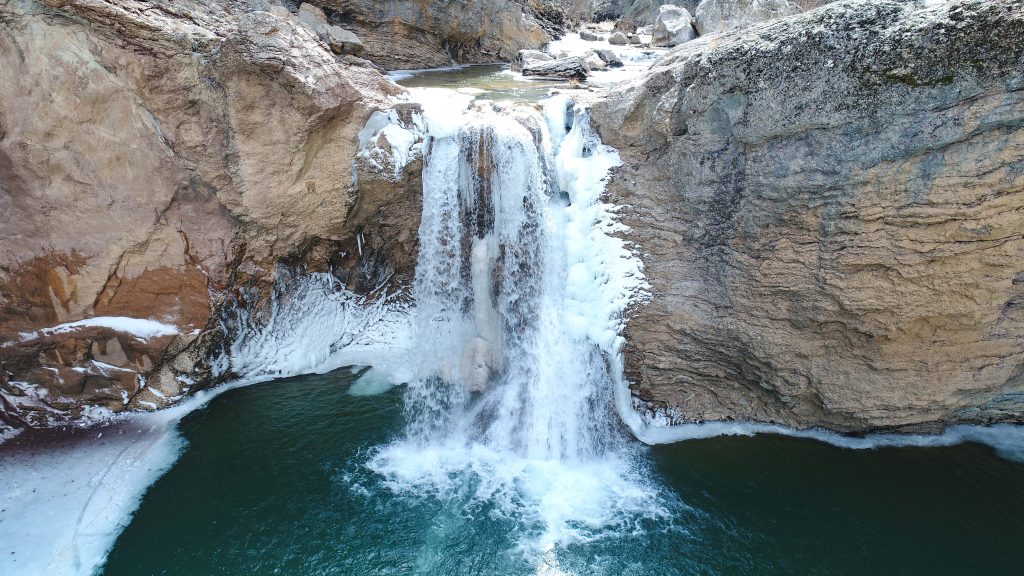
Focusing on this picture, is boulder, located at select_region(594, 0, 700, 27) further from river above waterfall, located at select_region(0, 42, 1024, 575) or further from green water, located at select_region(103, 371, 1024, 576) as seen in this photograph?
green water, located at select_region(103, 371, 1024, 576)

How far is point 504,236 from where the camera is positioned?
8.96 m

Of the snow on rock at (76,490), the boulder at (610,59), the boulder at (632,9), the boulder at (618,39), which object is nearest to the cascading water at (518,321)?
the snow on rock at (76,490)

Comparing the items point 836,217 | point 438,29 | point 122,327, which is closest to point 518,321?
point 836,217

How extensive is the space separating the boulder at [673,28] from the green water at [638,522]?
66.4 feet

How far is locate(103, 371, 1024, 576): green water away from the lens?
5.93m

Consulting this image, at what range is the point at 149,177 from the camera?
7.41 meters

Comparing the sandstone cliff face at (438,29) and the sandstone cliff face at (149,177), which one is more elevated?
the sandstone cliff face at (438,29)

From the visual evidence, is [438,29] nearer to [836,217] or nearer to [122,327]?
[122,327]

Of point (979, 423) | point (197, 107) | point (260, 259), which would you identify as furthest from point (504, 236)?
point (979, 423)

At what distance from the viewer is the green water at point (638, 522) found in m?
5.93

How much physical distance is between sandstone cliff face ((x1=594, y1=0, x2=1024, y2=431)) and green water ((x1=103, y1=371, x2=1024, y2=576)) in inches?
32.7

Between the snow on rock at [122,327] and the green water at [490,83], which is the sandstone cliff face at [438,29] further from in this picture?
the snow on rock at [122,327]

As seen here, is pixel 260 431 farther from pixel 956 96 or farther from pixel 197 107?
pixel 956 96

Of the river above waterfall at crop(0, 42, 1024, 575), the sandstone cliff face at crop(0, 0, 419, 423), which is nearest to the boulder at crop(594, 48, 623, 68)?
the river above waterfall at crop(0, 42, 1024, 575)
